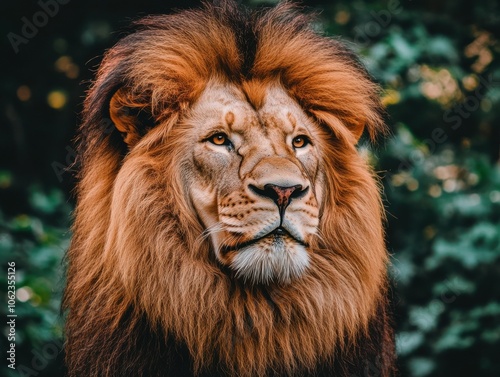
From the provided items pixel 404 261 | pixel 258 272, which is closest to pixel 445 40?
pixel 404 261

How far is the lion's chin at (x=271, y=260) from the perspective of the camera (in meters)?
2.53

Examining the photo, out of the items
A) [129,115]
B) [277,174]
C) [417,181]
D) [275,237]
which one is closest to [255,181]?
[277,174]

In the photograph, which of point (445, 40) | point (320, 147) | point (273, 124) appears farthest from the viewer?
point (445, 40)

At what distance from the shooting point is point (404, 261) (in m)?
5.58

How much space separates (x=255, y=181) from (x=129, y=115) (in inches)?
24.3

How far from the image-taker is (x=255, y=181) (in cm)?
254

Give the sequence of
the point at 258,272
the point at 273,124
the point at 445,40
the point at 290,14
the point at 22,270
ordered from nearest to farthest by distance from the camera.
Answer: the point at 258,272 < the point at 273,124 < the point at 290,14 < the point at 22,270 < the point at 445,40

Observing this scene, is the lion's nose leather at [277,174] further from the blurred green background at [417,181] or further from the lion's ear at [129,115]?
the blurred green background at [417,181]

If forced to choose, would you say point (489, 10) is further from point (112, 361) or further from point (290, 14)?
point (112, 361)

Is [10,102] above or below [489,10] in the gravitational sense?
below

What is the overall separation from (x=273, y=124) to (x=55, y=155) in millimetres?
4552

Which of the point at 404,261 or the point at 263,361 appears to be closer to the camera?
the point at 263,361

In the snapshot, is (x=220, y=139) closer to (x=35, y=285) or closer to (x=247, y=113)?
(x=247, y=113)

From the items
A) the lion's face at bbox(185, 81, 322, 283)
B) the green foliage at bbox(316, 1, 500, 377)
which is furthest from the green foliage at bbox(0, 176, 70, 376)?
the green foliage at bbox(316, 1, 500, 377)
